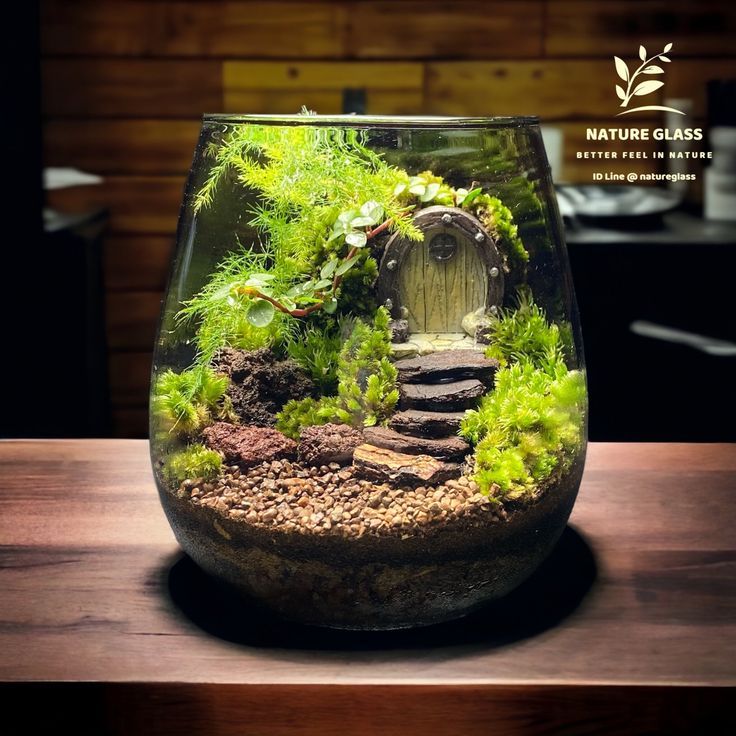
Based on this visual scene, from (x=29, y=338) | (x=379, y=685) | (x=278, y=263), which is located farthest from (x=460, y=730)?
(x=29, y=338)

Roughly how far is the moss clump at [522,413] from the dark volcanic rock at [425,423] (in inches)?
0.4

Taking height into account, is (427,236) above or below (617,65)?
below

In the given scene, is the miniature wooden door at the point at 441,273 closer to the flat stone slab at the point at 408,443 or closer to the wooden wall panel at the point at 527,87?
the flat stone slab at the point at 408,443

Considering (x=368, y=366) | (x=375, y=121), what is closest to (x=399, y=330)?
(x=368, y=366)

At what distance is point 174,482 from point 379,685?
0.22 metres

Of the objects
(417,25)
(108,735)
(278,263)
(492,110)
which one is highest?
(417,25)

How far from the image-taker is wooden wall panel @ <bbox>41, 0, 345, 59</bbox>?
2303 mm

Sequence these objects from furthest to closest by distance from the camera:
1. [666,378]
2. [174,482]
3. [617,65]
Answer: [617,65] < [666,378] < [174,482]

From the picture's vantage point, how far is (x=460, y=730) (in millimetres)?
693

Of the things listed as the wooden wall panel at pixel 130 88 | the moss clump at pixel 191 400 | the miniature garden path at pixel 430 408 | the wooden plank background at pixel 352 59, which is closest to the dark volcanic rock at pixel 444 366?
the miniature garden path at pixel 430 408

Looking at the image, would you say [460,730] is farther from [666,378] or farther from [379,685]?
[666,378]

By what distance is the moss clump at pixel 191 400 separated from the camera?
75 centimetres

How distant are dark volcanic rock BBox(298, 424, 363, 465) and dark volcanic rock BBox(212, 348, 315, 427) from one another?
0.03 meters

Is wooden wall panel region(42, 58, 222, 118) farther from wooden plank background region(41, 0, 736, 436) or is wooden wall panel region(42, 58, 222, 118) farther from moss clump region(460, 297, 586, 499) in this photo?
moss clump region(460, 297, 586, 499)
